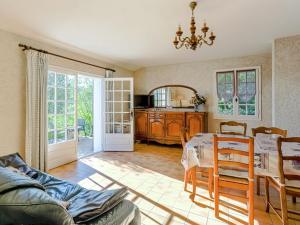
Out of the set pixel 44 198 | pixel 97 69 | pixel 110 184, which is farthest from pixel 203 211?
pixel 97 69

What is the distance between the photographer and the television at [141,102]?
19.4 ft

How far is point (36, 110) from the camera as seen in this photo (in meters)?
3.20

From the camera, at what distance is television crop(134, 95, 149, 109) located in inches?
233

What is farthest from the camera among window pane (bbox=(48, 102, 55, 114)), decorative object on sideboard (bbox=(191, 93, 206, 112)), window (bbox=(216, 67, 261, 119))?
decorative object on sideboard (bbox=(191, 93, 206, 112))

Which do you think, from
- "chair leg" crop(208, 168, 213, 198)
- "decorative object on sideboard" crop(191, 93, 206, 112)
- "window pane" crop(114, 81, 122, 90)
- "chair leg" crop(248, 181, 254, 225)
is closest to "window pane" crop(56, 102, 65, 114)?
"window pane" crop(114, 81, 122, 90)

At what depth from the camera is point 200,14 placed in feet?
8.55

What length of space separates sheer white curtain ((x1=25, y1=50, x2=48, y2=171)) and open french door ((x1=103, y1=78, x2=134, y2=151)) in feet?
5.83

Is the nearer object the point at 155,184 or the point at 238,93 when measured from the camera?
the point at 155,184

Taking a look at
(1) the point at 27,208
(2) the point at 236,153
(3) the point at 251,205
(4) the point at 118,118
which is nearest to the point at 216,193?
(3) the point at 251,205

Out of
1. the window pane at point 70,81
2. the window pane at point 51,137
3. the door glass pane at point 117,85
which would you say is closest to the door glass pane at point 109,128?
the door glass pane at point 117,85

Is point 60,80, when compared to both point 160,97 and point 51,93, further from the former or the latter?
point 160,97

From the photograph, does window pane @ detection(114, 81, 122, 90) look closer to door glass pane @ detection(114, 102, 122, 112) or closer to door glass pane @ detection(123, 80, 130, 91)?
door glass pane @ detection(123, 80, 130, 91)

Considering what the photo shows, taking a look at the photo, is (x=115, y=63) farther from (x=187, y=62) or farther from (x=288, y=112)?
(x=288, y=112)

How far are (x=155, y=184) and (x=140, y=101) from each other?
3.44m
